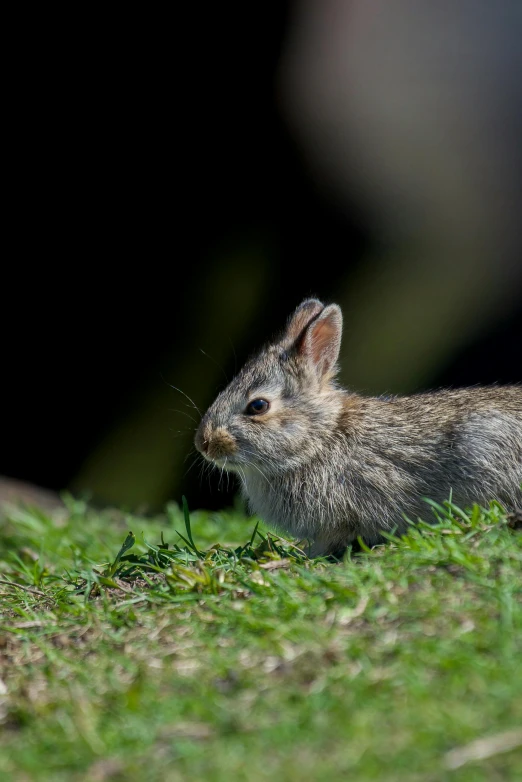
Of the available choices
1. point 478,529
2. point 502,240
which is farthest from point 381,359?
point 478,529

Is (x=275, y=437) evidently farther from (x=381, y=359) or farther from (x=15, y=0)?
(x=15, y=0)

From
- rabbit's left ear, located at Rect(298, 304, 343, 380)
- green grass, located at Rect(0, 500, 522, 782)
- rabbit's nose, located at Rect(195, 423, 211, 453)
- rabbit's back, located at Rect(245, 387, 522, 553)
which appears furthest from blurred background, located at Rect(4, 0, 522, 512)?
green grass, located at Rect(0, 500, 522, 782)

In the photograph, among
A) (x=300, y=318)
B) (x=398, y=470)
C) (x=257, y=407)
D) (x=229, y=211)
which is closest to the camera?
(x=398, y=470)

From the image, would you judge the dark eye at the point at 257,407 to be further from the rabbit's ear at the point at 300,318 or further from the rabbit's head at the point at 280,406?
the rabbit's ear at the point at 300,318

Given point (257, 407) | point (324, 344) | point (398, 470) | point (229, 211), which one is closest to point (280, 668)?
point (398, 470)

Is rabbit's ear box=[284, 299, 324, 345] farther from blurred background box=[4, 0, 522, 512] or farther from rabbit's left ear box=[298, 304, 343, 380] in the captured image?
blurred background box=[4, 0, 522, 512]

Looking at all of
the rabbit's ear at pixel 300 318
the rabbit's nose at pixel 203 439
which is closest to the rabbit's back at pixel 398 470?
the rabbit's nose at pixel 203 439

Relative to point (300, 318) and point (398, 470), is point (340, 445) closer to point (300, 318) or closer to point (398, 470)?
point (398, 470)
